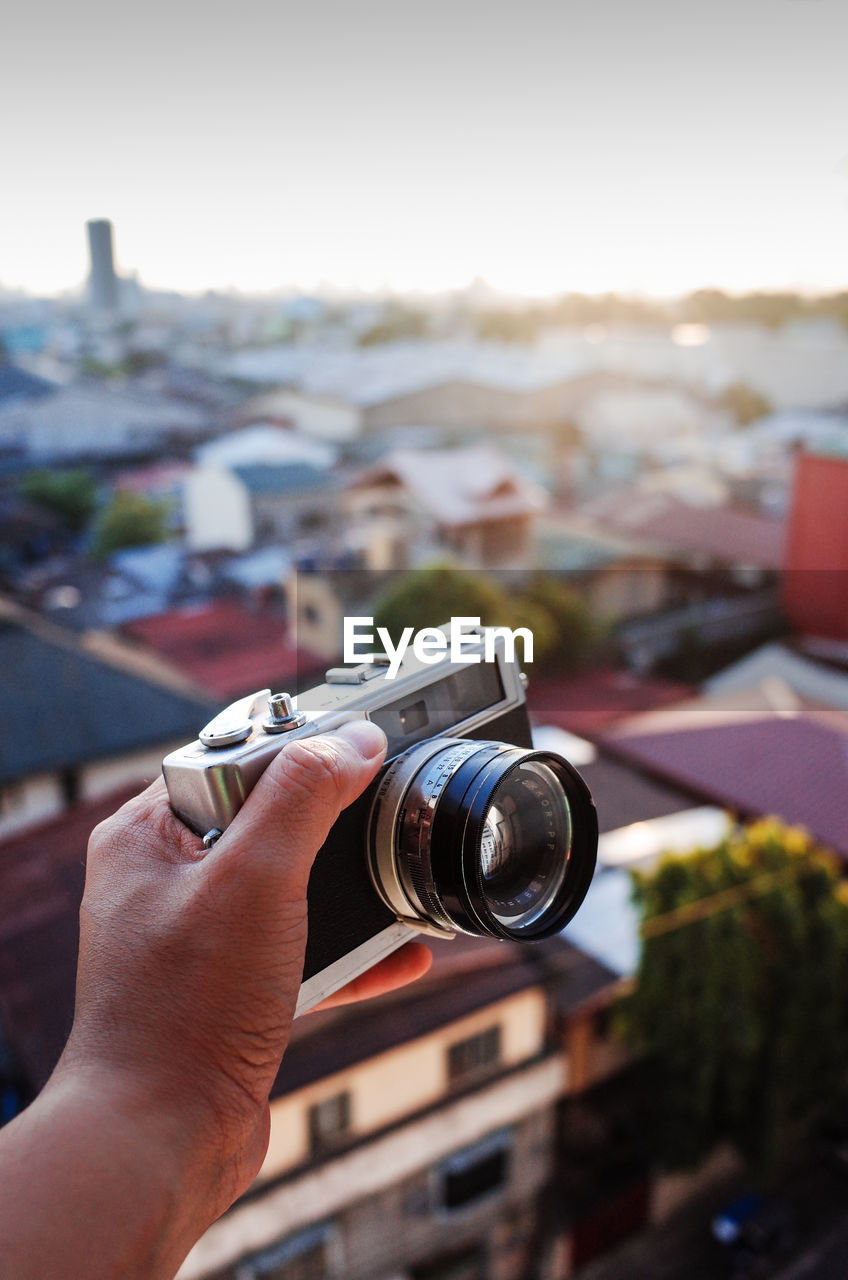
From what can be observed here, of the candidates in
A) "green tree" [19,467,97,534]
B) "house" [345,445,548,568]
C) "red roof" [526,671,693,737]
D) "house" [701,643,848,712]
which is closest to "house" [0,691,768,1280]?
"red roof" [526,671,693,737]

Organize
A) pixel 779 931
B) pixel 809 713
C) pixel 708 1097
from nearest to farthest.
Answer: pixel 779 931
pixel 708 1097
pixel 809 713

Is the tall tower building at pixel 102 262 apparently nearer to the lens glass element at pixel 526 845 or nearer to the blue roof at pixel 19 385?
the lens glass element at pixel 526 845

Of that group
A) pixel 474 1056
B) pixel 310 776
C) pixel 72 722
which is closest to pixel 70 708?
pixel 72 722

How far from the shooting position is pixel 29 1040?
58.1 inches

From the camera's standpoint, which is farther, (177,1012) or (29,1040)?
(29,1040)

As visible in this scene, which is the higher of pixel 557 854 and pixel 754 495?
pixel 557 854

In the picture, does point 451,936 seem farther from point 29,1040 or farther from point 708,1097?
point 708,1097

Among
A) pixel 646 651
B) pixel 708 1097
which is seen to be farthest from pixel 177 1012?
pixel 646 651

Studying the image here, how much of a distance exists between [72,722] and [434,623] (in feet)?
4.44

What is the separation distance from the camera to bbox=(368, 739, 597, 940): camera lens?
49cm

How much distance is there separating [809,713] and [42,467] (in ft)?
14.5

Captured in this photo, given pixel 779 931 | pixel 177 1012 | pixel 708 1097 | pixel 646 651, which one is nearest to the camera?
pixel 177 1012

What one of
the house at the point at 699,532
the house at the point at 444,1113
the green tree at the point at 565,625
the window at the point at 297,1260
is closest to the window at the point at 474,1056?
the house at the point at 444,1113

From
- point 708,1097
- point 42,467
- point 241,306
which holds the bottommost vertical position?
point 708,1097
